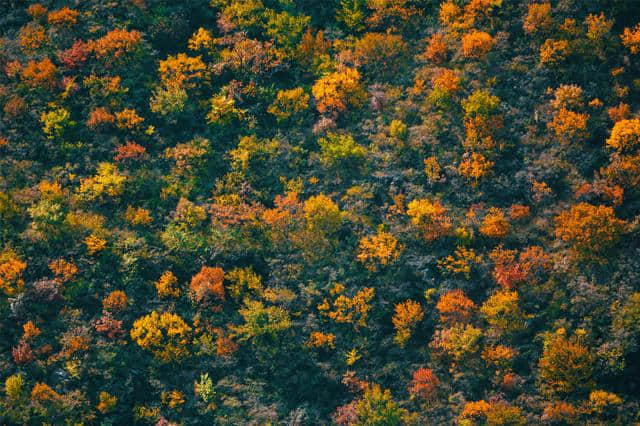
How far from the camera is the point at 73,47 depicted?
4391cm

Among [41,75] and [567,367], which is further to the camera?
[41,75]

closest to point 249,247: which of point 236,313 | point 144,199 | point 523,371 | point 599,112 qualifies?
point 236,313

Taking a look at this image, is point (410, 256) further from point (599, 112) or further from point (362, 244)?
point (599, 112)

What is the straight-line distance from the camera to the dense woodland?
37.2 m

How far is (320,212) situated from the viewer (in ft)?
132

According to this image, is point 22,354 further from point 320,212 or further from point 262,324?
point 320,212

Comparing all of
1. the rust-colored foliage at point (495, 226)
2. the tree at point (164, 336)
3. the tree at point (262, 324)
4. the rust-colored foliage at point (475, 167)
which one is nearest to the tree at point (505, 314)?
the rust-colored foliage at point (495, 226)

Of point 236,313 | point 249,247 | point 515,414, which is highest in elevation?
point 249,247

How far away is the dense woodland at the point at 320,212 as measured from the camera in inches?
1467

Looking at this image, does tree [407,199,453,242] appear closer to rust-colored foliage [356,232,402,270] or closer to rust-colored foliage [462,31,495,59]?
rust-colored foliage [356,232,402,270]

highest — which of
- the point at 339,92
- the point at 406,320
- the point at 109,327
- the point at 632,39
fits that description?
the point at 632,39

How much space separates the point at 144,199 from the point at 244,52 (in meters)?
10.1

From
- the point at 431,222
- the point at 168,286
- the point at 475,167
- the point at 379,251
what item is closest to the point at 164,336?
the point at 168,286

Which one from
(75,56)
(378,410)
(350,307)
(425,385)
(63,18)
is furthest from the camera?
(63,18)
